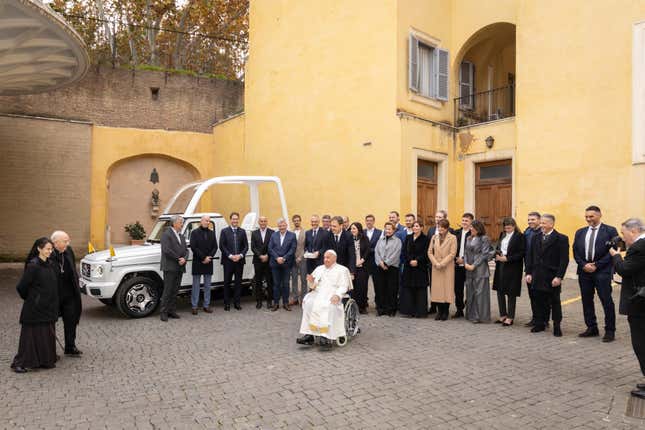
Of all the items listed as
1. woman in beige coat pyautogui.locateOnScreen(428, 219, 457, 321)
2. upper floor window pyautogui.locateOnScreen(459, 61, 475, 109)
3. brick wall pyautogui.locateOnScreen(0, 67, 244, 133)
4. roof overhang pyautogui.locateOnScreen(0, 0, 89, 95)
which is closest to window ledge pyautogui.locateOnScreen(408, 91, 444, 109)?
upper floor window pyautogui.locateOnScreen(459, 61, 475, 109)

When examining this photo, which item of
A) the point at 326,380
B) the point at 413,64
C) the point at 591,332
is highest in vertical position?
the point at 413,64

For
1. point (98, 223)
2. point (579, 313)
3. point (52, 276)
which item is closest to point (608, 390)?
point (579, 313)

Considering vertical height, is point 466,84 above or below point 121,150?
above

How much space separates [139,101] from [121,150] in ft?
6.79

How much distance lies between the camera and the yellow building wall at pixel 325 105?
14047 millimetres

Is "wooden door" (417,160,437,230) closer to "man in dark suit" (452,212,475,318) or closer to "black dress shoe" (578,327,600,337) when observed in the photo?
"man in dark suit" (452,212,475,318)

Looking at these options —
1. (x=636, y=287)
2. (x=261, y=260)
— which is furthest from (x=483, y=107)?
(x=636, y=287)

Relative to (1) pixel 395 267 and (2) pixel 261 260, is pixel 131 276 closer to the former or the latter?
(2) pixel 261 260

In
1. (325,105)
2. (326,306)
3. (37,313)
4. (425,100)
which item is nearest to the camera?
(37,313)

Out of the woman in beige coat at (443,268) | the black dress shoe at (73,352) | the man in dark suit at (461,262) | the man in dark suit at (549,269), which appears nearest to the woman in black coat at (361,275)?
the woman in beige coat at (443,268)

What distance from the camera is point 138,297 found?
8.95 metres

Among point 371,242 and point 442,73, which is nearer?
point 371,242

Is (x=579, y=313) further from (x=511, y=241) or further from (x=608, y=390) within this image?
(x=608, y=390)

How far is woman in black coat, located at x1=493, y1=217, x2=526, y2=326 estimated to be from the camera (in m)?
8.05
